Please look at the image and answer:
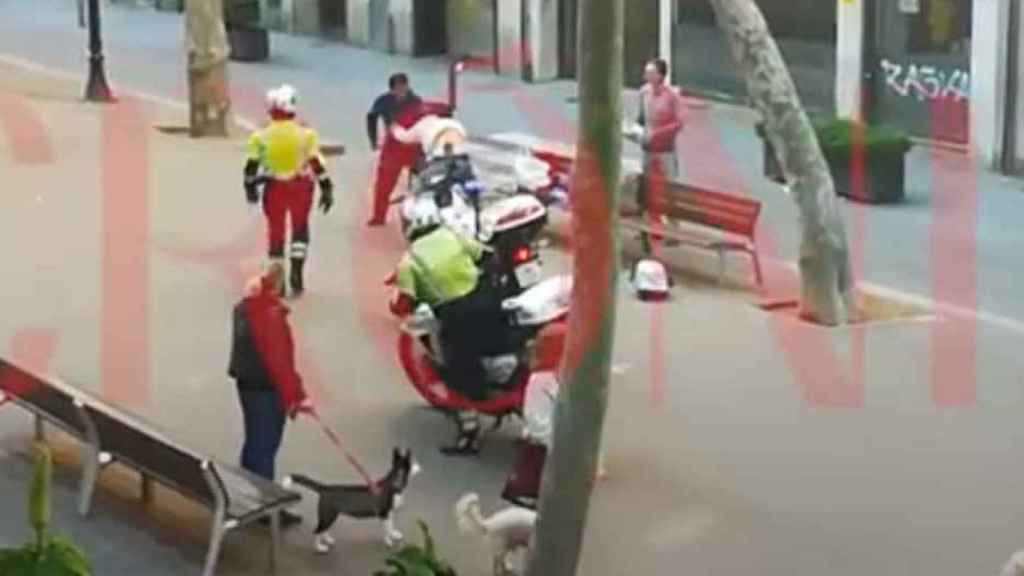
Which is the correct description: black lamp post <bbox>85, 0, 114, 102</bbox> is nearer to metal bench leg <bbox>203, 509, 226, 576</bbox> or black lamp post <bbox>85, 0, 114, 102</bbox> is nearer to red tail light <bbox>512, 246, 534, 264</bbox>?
red tail light <bbox>512, 246, 534, 264</bbox>

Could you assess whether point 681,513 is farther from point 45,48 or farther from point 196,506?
point 45,48

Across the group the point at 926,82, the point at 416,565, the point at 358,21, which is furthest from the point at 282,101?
the point at 358,21

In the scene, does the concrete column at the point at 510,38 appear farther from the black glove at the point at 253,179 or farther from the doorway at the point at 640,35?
the black glove at the point at 253,179

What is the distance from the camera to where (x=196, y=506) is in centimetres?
1392

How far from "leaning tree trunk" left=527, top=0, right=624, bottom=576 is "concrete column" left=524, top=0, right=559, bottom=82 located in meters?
25.4

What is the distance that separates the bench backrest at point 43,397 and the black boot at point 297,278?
5077 millimetres

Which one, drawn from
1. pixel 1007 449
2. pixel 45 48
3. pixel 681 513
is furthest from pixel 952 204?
pixel 45 48

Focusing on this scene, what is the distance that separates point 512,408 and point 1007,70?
1327 centimetres

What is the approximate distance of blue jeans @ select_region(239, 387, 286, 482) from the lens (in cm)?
1357

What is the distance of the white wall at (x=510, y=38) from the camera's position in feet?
119

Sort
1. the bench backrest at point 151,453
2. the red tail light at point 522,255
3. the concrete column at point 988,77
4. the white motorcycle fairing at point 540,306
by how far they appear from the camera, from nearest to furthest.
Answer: the bench backrest at point 151,453, the white motorcycle fairing at point 540,306, the red tail light at point 522,255, the concrete column at point 988,77

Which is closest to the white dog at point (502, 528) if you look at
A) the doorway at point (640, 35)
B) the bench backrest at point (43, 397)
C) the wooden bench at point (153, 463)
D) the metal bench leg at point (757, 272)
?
the wooden bench at point (153, 463)

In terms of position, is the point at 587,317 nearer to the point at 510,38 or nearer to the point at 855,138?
the point at 855,138

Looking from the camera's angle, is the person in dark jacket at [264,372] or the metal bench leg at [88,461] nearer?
the person in dark jacket at [264,372]
